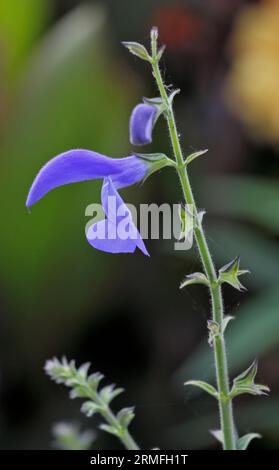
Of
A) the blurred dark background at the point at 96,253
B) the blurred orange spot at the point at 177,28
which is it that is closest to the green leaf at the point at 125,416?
the blurred dark background at the point at 96,253

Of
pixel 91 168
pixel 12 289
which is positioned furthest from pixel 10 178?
pixel 91 168

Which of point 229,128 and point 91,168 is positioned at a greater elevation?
point 229,128

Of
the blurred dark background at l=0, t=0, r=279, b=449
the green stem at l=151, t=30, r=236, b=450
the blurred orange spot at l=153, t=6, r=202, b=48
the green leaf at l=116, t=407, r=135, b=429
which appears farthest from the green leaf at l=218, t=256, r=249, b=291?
the blurred orange spot at l=153, t=6, r=202, b=48

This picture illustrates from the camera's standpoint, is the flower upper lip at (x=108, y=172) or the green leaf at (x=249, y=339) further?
the green leaf at (x=249, y=339)

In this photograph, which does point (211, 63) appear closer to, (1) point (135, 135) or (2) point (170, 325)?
(2) point (170, 325)

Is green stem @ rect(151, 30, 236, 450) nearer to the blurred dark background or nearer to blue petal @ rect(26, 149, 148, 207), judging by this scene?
blue petal @ rect(26, 149, 148, 207)

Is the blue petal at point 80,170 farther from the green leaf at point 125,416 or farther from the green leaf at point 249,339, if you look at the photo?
the green leaf at point 249,339
